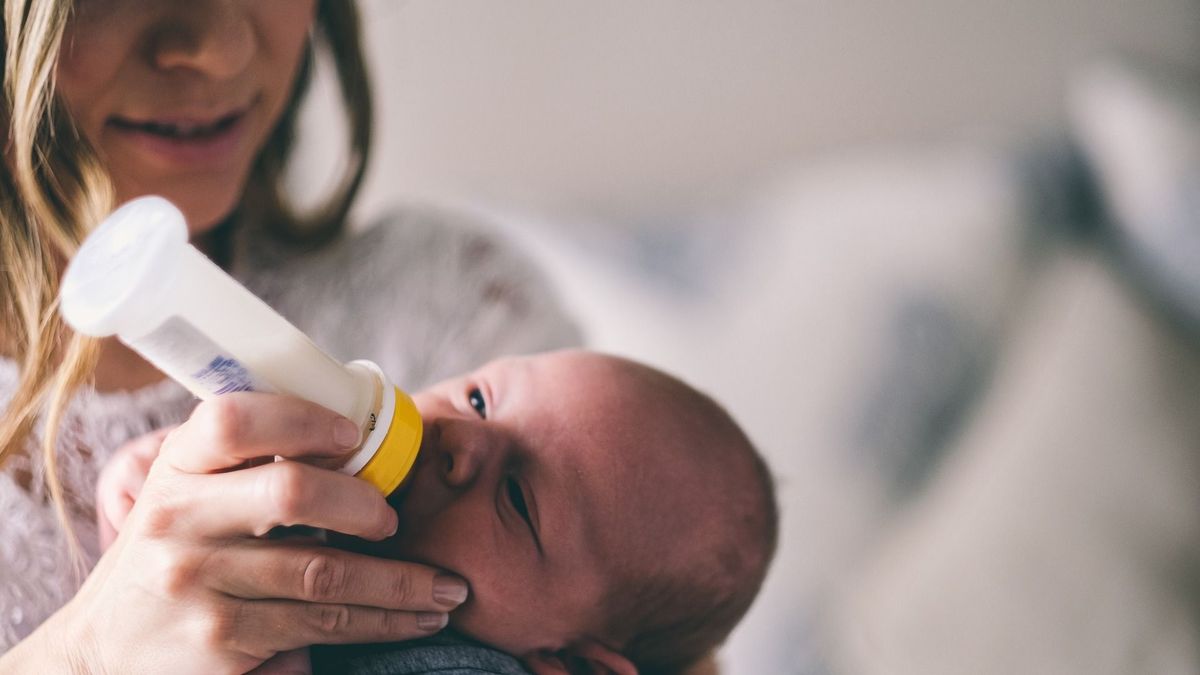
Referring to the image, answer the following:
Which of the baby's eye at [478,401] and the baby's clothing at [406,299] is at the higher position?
the baby's eye at [478,401]

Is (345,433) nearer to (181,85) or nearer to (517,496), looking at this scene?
(517,496)

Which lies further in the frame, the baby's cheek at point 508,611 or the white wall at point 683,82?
the white wall at point 683,82

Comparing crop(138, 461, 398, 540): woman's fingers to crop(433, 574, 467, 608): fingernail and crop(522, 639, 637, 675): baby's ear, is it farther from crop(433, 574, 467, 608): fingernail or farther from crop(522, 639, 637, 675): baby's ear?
crop(522, 639, 637, 675): baby's ear

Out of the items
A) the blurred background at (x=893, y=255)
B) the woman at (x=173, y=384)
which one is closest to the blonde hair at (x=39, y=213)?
the woman at (x=173, y=384)

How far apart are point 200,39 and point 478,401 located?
1.19 ft

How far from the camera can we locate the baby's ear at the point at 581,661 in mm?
722

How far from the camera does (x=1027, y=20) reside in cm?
142

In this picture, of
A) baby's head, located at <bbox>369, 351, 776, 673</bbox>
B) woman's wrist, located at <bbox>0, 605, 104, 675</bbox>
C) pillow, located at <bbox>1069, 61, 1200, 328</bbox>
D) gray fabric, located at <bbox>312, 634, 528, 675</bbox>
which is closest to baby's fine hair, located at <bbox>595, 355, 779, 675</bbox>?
baby's head, located at <bbox>369, 351, 776, 673</bbox>

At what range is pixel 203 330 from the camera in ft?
1.57

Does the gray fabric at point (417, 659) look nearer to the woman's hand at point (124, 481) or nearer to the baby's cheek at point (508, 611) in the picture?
the baby's cheek at point (508, 611)

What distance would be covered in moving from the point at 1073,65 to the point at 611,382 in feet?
3.55

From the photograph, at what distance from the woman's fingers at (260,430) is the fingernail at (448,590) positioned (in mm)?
154

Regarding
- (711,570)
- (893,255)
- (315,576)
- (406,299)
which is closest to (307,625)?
(315,576)

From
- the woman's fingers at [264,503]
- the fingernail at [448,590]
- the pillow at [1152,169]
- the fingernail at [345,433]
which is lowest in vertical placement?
the fingernail at [448,590]
